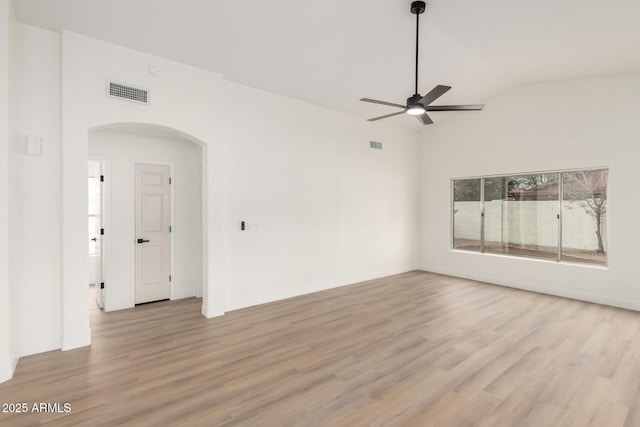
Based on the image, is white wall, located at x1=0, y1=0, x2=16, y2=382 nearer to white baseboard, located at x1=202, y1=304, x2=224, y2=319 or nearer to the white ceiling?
the white ceiling

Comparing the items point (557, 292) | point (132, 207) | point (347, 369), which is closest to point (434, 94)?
point (347, 369)

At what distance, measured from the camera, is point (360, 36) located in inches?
143

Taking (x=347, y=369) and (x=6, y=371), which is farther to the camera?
(x=347, y=369)

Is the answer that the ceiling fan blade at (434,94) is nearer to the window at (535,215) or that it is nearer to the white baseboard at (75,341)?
the window at (535,215)

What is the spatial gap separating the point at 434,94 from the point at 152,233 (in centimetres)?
466

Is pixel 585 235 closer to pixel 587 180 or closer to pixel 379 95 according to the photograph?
pixel 587 180

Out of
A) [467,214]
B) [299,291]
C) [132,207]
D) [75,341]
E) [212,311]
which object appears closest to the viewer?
[75,341]

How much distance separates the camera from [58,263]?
3232 millimetres

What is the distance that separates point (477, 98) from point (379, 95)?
218 centimetres

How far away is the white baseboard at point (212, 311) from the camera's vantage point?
4.24 metres

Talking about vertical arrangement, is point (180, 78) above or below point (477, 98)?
below

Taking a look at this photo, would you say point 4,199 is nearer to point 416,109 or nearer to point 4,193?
point 4,193

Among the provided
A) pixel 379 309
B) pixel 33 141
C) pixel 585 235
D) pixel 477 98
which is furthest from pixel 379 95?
pixel 33 141

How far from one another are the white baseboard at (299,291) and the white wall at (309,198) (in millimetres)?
18
